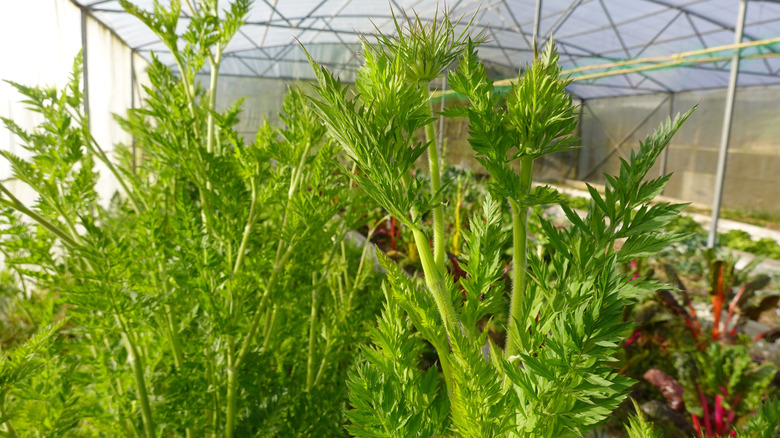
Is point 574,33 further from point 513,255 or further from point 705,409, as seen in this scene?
point 513,255

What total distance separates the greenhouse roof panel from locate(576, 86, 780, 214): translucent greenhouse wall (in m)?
0.36

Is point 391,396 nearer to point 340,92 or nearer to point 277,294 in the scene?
point 340,92

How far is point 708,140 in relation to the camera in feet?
29.4

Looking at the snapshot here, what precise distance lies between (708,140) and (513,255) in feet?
35.1

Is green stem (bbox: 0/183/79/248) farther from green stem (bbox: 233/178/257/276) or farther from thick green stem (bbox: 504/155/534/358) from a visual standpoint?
thick green stem (bbox: 504/155/534/358)

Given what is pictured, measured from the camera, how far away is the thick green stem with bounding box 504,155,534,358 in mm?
366

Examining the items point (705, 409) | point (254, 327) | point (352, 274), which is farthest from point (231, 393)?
point (705, 409)

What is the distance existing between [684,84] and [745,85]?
1421 millimetres

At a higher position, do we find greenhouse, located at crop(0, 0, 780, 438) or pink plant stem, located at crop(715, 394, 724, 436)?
greenhouse, located at crop(0, 0, 780, 438)

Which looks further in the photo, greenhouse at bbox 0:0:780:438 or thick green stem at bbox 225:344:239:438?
thick green stem at bbox 225:344:239:438

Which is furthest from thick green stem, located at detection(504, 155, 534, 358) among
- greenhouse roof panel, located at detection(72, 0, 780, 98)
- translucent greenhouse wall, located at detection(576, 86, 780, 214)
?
translucent greenhouse wall, located at detection(576, 86, 780, 214)

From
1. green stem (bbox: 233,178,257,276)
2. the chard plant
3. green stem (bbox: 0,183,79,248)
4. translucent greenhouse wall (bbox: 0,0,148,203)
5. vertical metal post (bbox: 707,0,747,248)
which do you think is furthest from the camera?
vertical metal post (bbox: 707,0,747,248)

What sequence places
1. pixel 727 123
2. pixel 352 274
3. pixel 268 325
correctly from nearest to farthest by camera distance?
pixel 268 325 < pixel 352 274 < pixel 727 123

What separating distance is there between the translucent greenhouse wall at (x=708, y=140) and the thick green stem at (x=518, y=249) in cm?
705
